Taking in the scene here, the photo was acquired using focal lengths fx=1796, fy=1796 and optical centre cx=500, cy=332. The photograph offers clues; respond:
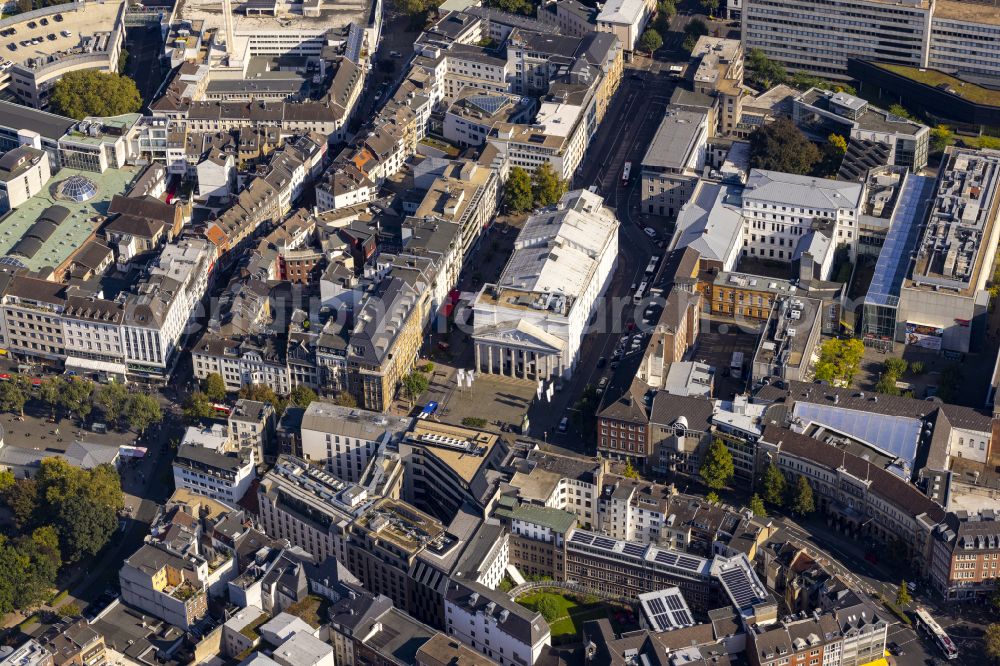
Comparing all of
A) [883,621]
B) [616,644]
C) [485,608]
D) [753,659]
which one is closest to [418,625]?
[485,608]

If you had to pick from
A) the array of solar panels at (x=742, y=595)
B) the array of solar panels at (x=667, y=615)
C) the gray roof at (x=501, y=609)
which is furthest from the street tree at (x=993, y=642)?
the gray roof at (x=501, y=609)

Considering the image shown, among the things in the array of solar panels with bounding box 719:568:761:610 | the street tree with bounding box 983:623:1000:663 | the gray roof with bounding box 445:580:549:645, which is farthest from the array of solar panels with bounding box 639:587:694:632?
the street tree with bounding box 983:623:1000:663

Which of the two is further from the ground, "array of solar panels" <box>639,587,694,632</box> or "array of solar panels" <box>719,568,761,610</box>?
"array of solar panels" <box>719,568,761,610</box>

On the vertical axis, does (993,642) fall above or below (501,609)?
below

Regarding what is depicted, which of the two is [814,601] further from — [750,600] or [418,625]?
[418,625]

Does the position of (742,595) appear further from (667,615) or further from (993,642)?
(993,642)

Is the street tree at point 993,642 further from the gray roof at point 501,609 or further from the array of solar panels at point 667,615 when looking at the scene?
the gray roof at point 501,609

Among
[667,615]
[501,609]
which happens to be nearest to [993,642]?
[667,615]

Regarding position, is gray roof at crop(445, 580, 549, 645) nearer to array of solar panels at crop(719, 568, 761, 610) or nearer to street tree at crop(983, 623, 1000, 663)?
Answer: array of solar panels at crop(719, 568, 761, 610)

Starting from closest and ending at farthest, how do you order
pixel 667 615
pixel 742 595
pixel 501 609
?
1. pixel 501 609
2. pixel 667 615
3. pixel 742 595

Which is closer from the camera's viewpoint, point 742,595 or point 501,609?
point 501,609
